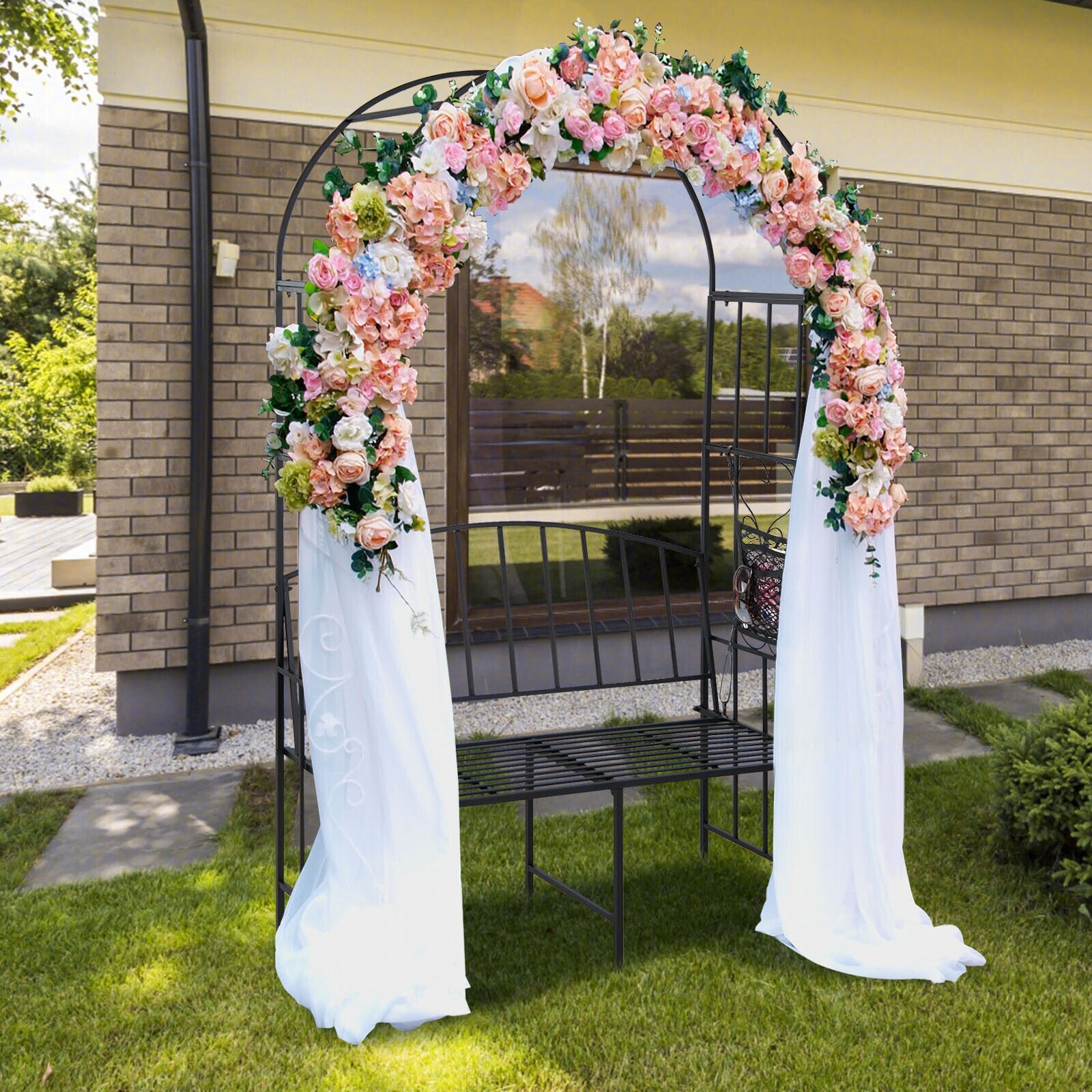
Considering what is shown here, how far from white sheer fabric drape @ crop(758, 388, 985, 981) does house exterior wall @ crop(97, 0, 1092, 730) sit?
2752mm

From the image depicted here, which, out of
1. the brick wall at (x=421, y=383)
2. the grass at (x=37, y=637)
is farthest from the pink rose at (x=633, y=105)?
the grass at (x=37, y=637)

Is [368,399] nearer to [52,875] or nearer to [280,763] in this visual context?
[280,763]

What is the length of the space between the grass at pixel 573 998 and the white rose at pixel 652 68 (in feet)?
7.87

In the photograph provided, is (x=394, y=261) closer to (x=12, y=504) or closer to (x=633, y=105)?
(x=633, y=105)

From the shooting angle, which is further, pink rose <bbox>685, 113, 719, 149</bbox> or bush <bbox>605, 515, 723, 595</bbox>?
bush <bbox>605, 515, 723, 595</bbox>

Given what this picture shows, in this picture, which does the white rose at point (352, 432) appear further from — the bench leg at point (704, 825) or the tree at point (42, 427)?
the tree at point (42, 427)

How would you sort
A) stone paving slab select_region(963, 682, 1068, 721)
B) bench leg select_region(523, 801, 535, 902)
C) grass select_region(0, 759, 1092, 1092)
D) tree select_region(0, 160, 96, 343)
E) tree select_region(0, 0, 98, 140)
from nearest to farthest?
1. grass select_region(0, 759, 1092, 1092)
2. bench leg select_region(523, 801, 535, 902)
3. stone paving slab select_region(963, 682, 1068, 721)
4. tree select_region(0, 0, 98, 140)
5. tree select_region(0, 160, 96, 343)

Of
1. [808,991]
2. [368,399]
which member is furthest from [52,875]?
[808,991]

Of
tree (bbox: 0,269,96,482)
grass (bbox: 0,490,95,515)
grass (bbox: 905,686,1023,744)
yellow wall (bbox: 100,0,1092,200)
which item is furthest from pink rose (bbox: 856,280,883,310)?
tree (bbox: 0,269,96,482)

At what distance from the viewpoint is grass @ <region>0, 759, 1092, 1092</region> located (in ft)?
8.44

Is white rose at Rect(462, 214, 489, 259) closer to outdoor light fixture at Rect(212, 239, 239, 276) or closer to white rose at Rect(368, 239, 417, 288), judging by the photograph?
white rose at Rect(368, 239, 417, 288)

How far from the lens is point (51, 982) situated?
9.65 ft

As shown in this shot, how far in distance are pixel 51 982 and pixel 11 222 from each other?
26.5m

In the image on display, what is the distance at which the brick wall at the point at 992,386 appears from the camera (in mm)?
6625
